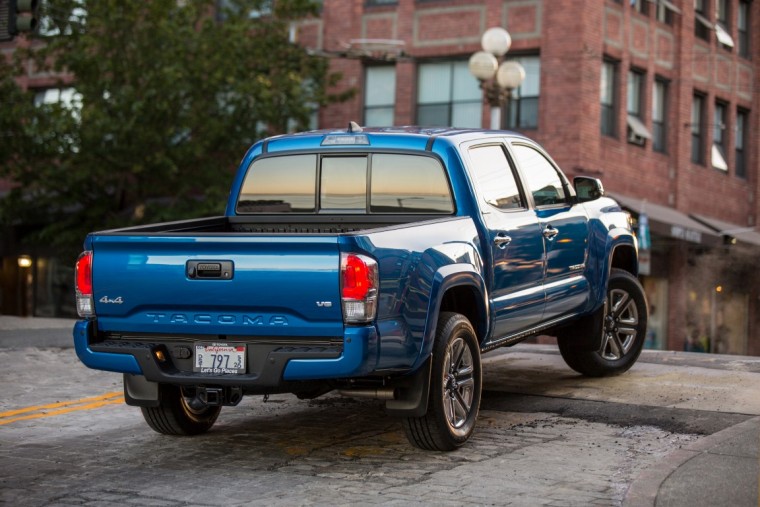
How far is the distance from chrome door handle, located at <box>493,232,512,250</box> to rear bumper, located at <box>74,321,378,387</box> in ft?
6.18

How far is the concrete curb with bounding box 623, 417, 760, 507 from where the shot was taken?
670cm

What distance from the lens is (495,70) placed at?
21.8 metres

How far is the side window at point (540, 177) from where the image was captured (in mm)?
9930

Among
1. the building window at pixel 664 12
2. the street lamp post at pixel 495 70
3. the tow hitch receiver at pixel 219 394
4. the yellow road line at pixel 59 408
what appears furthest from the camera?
the building window at pixel 664 12

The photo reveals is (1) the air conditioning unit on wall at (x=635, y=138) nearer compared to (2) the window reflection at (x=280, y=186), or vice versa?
(2) the window reflection at (x=280, y=186)

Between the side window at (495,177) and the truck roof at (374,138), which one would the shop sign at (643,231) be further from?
the truck roof at (374,138)

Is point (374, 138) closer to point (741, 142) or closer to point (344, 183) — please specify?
point (344, 183)

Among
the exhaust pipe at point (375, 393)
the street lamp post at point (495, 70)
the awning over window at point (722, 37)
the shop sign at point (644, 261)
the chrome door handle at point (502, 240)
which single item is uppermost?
the awning over window at point (722, 37)

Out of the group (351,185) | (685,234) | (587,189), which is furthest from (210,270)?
(685,234)

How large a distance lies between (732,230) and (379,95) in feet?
32.2

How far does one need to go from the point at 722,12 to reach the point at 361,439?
29.6 meters

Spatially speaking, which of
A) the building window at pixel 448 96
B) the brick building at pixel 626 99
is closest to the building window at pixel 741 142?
Answer: the brick building at pixel 626 99

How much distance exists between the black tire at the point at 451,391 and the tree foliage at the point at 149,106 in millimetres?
18728

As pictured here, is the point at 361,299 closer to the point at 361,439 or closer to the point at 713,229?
the point at 361,439
